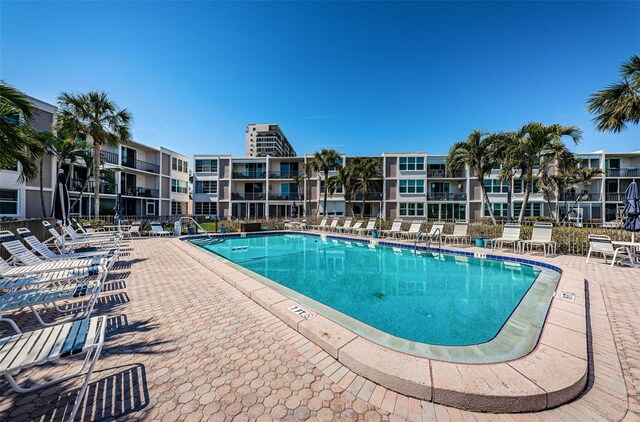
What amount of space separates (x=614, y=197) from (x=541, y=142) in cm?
2262

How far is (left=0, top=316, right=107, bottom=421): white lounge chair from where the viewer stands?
1687mm

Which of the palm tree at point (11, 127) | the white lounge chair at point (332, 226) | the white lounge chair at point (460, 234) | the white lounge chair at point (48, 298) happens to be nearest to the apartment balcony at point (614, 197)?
the white lounge chair at point (460, 234)

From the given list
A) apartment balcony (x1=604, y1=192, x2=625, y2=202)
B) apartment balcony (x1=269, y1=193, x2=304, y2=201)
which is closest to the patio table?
apartment balcony (x1=269, y1=193, x2=304, y2=201)

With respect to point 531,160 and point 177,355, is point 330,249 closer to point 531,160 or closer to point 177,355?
point 177,355

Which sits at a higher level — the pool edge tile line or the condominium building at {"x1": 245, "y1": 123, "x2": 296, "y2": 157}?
the condominium building at {"x1": 245, "y1": 123, "x2": 296, "y2": 157}

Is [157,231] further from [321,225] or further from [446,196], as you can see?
[446,196]

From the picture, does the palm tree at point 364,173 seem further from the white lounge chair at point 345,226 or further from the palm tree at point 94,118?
the palm tree at point 94,118

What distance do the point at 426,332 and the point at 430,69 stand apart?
63.2ft

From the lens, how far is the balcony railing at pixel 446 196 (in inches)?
1035

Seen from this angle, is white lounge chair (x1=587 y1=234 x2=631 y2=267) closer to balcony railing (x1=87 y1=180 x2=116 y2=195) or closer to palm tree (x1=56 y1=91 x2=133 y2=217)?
palm tree (x1=56 y1=91 x2=133 y2=217)

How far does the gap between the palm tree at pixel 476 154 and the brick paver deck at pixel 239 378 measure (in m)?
14.1

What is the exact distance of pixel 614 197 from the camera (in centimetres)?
2505

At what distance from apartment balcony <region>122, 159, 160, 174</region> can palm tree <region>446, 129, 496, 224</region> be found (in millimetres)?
29049

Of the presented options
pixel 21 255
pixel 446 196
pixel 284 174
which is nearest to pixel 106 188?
pixel 284 174
